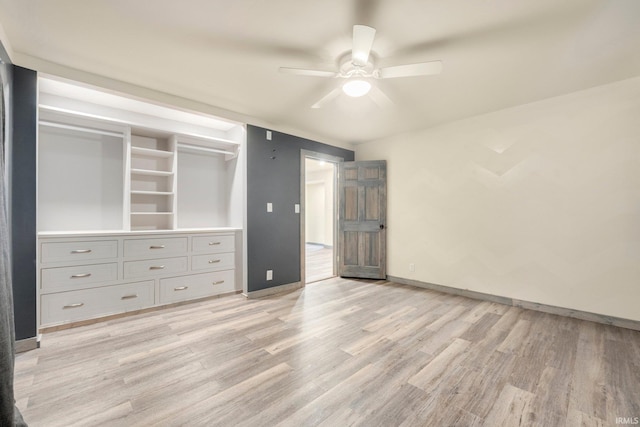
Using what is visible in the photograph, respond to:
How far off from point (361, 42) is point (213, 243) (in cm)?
303

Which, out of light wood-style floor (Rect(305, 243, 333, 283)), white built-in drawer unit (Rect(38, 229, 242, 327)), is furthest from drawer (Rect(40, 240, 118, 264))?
light wood-style floor (Rect(305, 243, 333, 283))

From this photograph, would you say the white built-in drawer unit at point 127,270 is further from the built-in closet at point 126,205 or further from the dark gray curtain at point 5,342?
the dark gray curtain at point 5,342

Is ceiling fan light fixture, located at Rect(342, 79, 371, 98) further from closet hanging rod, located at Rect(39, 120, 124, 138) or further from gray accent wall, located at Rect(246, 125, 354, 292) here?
closet hanging rod, located at Rect(39, 120, 124, 138)

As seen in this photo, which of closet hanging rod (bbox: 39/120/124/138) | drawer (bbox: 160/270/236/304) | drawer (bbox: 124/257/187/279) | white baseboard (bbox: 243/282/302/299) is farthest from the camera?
white baseboard (bbox: 243/282/302/299)

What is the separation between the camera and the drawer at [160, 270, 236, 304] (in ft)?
11.0

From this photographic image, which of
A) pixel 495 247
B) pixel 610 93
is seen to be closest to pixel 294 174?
pixel 495 247

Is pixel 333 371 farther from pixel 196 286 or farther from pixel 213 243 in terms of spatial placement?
pixel 213 243

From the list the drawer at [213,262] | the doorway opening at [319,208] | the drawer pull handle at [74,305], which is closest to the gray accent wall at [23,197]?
the drawer pull handle at [74,305]

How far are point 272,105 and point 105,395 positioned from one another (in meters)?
3.09

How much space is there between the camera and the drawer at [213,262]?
3595 mm

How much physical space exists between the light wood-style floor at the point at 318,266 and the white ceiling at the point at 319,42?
3.05 metres

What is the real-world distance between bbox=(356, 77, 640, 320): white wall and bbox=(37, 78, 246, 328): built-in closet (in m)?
2.94

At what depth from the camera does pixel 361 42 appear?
189cm

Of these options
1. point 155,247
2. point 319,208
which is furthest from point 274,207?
point 319,208
